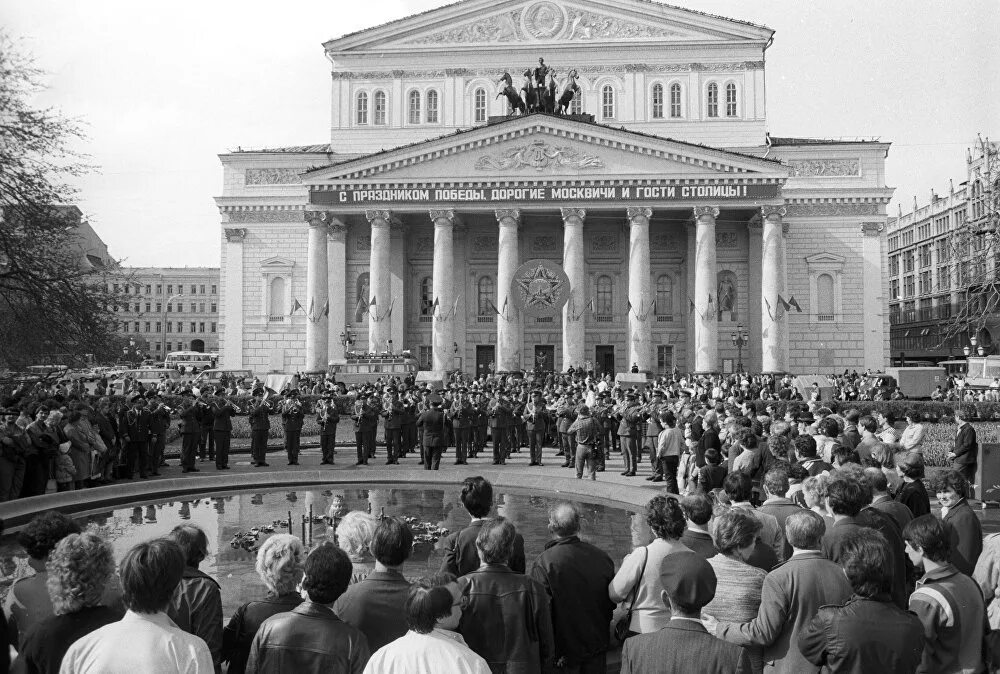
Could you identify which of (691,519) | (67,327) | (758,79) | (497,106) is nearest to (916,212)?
(758,79)

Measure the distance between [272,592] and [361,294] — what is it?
46667 millimetres

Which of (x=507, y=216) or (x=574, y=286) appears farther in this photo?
(x=507, y=216)

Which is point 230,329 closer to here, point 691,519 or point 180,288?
point 691,519

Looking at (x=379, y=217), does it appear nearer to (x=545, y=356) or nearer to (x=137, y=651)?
(x=545, y=356)

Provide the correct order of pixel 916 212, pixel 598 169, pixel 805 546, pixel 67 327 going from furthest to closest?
1. pixel 916 212
2. pixel 598 169
3. pixel 67 327
4. pixel 805 546

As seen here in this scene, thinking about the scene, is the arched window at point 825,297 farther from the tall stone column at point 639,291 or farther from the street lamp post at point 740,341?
the tall stone column at point 639,291

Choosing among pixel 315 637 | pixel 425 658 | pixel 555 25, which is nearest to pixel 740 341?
pixel 555 25

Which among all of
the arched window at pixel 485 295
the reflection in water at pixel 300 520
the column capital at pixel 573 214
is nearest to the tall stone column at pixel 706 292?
the column capital at pixel 573 214

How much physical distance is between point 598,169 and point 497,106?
12.7 m

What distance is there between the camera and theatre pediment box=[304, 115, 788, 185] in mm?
44938

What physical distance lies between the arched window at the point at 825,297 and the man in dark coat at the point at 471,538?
1871 inches

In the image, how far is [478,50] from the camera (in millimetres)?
54750

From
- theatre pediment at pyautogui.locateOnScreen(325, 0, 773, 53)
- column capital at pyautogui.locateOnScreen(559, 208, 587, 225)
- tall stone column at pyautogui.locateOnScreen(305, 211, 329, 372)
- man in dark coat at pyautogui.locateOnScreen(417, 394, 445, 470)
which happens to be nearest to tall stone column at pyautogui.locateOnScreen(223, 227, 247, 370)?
tall stone column at pyautogui.locateOnScreen(305, 211, 329, 372)

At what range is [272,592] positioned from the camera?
482 centimetres
